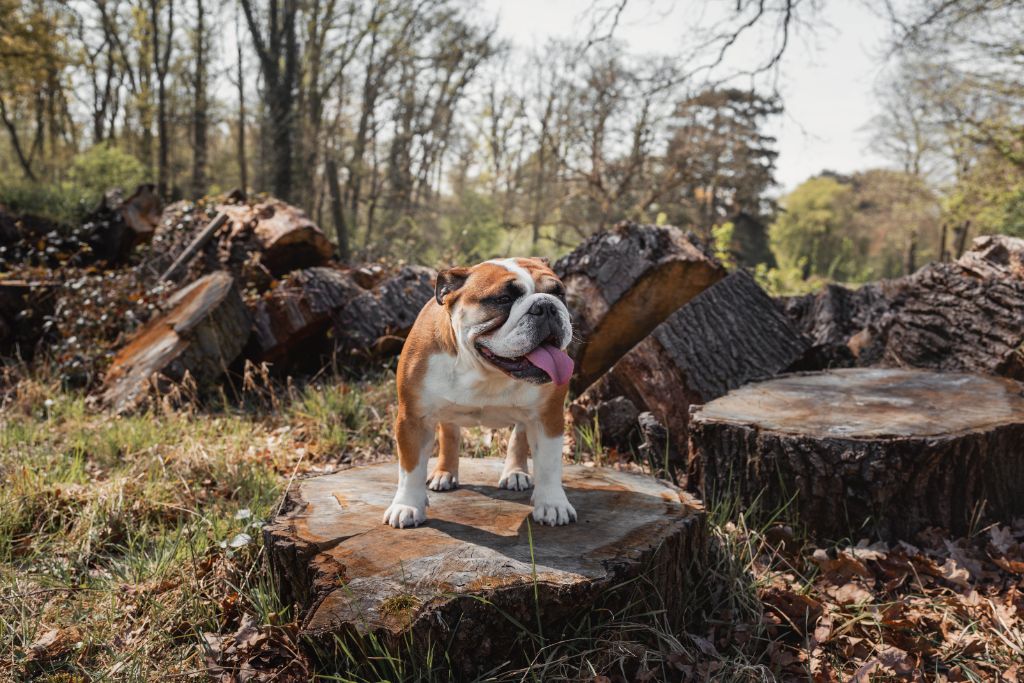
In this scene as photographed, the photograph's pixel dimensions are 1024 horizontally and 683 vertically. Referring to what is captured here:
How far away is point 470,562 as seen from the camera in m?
2.31

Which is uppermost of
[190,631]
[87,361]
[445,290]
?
[445,290]

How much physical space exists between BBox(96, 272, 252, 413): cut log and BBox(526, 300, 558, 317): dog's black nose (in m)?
4.61

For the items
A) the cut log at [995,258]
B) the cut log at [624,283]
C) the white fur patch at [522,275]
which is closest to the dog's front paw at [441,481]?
the white fur patch at [522,275]

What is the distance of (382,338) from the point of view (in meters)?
6.67

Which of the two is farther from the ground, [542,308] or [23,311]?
[542,308]

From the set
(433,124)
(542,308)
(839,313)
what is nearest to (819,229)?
(433,124)

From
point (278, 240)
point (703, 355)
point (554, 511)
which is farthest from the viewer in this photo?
point (278, 240)

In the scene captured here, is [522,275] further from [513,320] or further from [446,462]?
[446,462]

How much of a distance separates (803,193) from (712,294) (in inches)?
2059

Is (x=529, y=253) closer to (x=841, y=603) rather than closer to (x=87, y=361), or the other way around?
(x=87, y=361)

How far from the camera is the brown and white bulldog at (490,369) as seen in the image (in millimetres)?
2322

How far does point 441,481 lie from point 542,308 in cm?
118

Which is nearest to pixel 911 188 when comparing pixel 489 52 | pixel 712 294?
pixel 489 52

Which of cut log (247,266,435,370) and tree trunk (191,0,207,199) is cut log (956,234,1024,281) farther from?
tree trunk (191,0,207,199)
